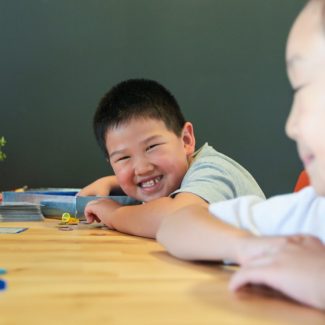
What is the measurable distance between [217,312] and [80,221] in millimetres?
892

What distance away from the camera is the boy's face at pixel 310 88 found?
51cm

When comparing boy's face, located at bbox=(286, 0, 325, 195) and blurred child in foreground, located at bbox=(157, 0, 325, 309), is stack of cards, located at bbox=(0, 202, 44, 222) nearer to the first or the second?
blurred child in foreground, located at bbox=(157, 0, 325, 309)

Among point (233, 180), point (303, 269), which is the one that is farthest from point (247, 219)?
point (233, 180)

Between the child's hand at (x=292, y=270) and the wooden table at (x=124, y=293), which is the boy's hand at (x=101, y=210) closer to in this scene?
the wooden table at (x=124, y=293)

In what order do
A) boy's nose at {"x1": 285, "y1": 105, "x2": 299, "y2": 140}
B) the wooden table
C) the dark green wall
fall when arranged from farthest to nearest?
the dark green wall, boy's nose at {"x1": 285, "y1": 105, "x2": 299, "y2": 140}, the wooden table

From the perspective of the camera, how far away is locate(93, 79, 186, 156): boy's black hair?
1.35 metres

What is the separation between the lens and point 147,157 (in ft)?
4.24

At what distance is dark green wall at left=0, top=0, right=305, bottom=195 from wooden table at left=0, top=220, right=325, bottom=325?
1.61 meters

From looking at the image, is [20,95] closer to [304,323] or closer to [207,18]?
[207,18]

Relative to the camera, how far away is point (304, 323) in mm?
401

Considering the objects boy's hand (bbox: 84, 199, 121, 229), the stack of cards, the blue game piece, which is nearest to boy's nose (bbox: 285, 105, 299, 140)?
the blue game piece

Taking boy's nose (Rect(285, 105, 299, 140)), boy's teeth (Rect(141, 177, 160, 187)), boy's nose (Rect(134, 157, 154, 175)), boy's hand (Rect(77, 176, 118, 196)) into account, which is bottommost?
boy's hand (Rect(77, 176, 118, 196))

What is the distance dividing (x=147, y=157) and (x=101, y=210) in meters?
0.20

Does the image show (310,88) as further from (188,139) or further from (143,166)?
(188,139)
